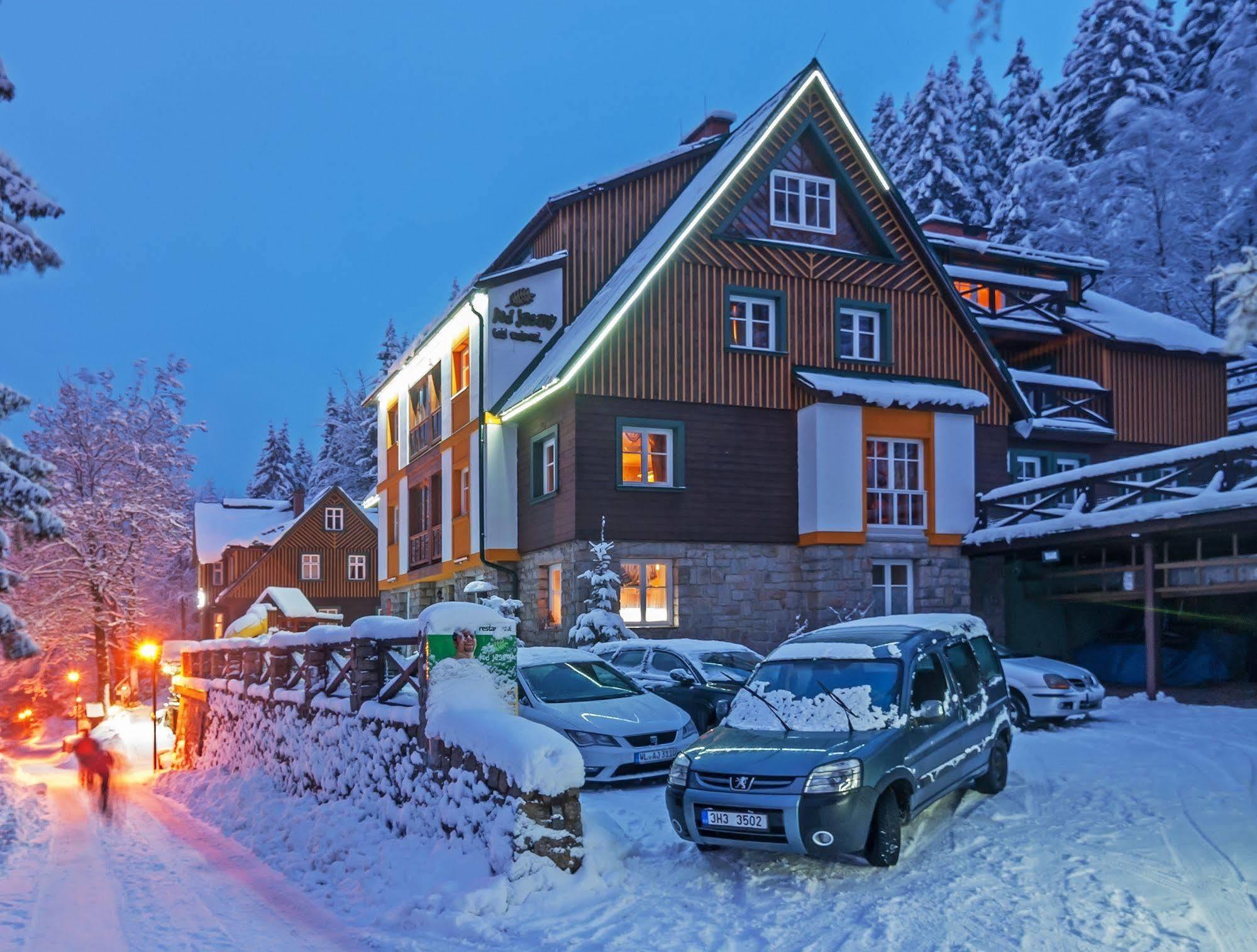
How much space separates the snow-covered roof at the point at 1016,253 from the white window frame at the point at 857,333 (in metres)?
6.02

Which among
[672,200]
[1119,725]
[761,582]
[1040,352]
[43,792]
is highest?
[672,200]

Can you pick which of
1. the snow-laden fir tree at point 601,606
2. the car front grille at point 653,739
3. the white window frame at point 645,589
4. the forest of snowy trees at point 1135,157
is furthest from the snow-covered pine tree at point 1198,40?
the car front grille at point 653,739

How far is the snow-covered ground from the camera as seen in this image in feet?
25.4

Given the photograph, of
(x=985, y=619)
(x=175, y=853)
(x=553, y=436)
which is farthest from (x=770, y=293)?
(x=175, y=853)

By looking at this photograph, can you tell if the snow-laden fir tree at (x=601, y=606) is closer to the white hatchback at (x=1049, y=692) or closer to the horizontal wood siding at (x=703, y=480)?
the horizontal wood siding at (x=703, y=480)

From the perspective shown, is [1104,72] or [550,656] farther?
[1104,72]

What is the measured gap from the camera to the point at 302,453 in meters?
97.6

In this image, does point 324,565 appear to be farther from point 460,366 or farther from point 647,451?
point 647,451

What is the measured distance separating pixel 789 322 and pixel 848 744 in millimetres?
16032

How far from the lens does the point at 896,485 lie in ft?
80.0

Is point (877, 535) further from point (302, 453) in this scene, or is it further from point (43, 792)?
point (302, 453)

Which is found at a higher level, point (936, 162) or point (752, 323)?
point (936, 162)

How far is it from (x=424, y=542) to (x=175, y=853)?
1762 cm

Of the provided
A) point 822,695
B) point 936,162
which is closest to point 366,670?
point 822,695
